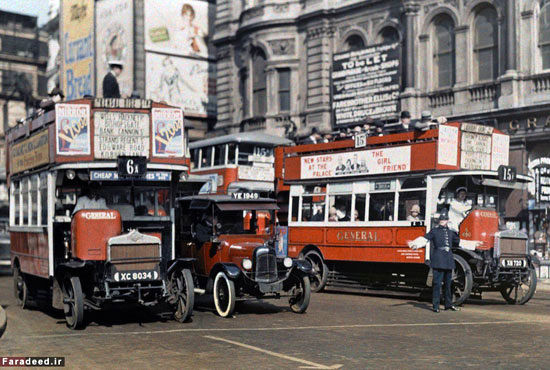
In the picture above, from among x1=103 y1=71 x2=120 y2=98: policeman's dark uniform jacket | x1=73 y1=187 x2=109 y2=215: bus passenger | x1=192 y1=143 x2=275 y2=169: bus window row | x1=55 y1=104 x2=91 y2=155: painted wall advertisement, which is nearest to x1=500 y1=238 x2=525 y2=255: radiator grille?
x1=73 y1=187 x2=109 y2=215: bus passenger

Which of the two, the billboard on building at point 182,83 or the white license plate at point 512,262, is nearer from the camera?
the white license plate at point 512,262

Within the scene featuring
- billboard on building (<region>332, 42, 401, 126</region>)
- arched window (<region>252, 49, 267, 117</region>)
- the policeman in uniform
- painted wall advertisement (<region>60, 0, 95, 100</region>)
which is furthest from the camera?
painted wall advertisement (<region>60, 0, 95, 100</region>)

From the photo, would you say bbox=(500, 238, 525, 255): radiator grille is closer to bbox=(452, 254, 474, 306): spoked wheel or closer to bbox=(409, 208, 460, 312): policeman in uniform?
bbox=(452, 254, 474, 306): spoked wheel

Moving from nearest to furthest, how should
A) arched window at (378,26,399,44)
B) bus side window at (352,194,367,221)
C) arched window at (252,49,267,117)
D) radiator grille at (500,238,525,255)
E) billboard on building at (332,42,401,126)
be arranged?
radiator grille at (500,238,525,255) < bus side window at (352,194,367,221) < billboard on building at (332,42,401,126) < arched window at (378,26,399,44) < arched window at (252,49,267,117)

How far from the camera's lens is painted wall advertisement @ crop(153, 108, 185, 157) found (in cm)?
1492

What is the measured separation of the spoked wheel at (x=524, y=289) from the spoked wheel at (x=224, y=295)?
6.51 metres

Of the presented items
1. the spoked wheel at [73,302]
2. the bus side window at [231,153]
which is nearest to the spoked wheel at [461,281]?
the spoked wheel at [73,302]

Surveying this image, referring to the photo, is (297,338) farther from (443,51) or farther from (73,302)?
(443,51)

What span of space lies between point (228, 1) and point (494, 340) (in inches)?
1321

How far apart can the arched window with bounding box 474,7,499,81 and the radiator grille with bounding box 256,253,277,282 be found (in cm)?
1777

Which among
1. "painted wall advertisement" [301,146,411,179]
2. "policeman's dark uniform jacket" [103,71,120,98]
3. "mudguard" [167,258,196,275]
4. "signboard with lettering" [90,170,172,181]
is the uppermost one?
"policeman's dark uniform jacket" [103,71,120,98]

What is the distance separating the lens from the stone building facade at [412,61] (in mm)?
28469

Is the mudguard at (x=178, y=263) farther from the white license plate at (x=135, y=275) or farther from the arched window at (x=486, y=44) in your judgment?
the arched window at (x=486, y=44)

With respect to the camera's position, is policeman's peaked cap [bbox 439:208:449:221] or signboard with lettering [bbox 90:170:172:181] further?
policeman's peaked cap [bbox 439:208:449:221]
